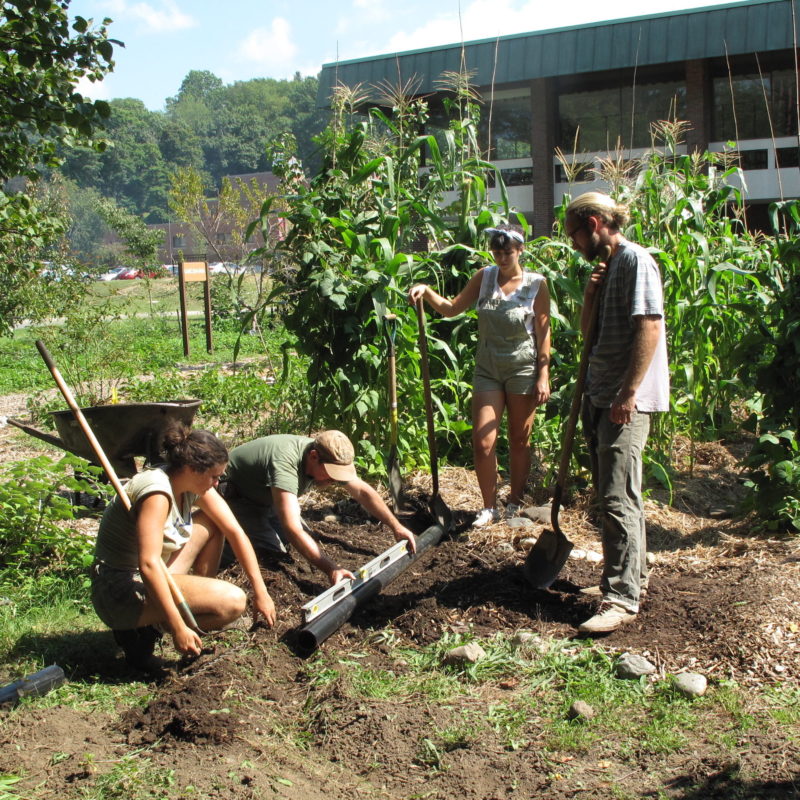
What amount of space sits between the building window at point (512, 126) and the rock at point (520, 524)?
64.0 ft

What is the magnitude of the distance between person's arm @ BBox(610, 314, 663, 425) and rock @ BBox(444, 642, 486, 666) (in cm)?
124

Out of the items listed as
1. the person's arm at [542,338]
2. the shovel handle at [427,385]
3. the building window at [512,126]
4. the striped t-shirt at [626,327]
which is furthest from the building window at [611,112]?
the striped t-shirt at [626,327]

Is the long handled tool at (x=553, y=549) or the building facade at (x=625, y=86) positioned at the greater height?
the building facade at (x=625, y=86)

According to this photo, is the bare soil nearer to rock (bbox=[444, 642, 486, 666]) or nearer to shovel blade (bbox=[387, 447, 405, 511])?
rock (bbox=[444, 642, 486, 666])

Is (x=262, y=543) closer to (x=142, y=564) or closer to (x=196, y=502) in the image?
(x=196, y=502)

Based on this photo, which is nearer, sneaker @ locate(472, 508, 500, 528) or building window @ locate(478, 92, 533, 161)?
sneaker @ locate(472, 508, 500, 528)

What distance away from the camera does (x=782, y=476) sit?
194 inches

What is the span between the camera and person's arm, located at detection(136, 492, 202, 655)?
3361mm

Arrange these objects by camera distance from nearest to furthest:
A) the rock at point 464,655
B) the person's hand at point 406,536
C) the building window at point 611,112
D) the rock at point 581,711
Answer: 1. the rock at point 581,711
2. the rock at point 464,655
3. the person's hand at point 406,536
4. the building window at point 611,112

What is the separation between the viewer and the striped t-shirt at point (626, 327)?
3.77m

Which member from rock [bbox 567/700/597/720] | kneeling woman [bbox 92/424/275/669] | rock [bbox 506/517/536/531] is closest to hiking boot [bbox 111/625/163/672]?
kneeling woman [bbox 92/424/275/669]

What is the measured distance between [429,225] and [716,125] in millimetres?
17694

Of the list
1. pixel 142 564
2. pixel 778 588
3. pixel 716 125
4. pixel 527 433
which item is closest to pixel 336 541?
pixel 527 433

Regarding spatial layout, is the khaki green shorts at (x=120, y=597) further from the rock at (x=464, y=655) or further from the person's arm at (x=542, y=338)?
the person's arm at (x=542, y=338)
